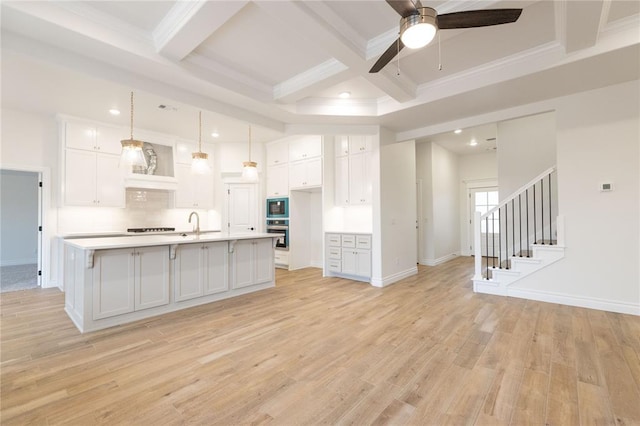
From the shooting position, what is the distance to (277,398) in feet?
6.32

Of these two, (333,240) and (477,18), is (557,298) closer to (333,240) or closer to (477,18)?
(333,240)

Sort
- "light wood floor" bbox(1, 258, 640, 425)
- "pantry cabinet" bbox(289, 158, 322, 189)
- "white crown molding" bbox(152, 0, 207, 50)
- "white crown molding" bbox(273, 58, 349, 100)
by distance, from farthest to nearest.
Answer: "pantry cabinet" bbox(289, 158, 322, 189)
"white crown molding" bbox(273, 58, 349, 100)
"white crown molding" bbox(152, 0, 207, 50)
"light wood floor" bbox(1, 258, 640, 425)

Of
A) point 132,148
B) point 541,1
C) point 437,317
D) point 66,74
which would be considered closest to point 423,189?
point 437,317

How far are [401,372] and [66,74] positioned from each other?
16.7 ft

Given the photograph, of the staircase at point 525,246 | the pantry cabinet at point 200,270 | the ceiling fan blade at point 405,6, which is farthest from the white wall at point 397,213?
the ceiling fan blade at point 405,6

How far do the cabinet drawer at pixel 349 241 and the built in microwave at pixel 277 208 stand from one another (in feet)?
5.48

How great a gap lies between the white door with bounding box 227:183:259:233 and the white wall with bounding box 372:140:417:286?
328cm

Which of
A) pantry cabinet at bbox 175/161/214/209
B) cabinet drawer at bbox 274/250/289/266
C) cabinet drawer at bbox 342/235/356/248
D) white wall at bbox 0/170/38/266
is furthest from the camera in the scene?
white wall at bbox 0/170/38/266

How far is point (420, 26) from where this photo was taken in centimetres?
186

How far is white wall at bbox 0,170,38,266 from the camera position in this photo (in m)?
7.44

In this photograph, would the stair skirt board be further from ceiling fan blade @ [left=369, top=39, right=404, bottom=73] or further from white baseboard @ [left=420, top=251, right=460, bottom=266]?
ceiling fan blade @ [left=369, top=39, right=404, bottom=73]

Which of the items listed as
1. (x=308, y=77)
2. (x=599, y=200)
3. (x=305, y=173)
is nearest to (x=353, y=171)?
(x=305, y=173)

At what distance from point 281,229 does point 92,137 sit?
4.05 meters

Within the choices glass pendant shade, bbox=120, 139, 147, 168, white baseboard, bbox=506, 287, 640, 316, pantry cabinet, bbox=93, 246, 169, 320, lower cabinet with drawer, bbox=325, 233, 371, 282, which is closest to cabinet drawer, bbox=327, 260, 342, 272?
lower cabinet with drawer, bbox=325, 233, 371, 282
